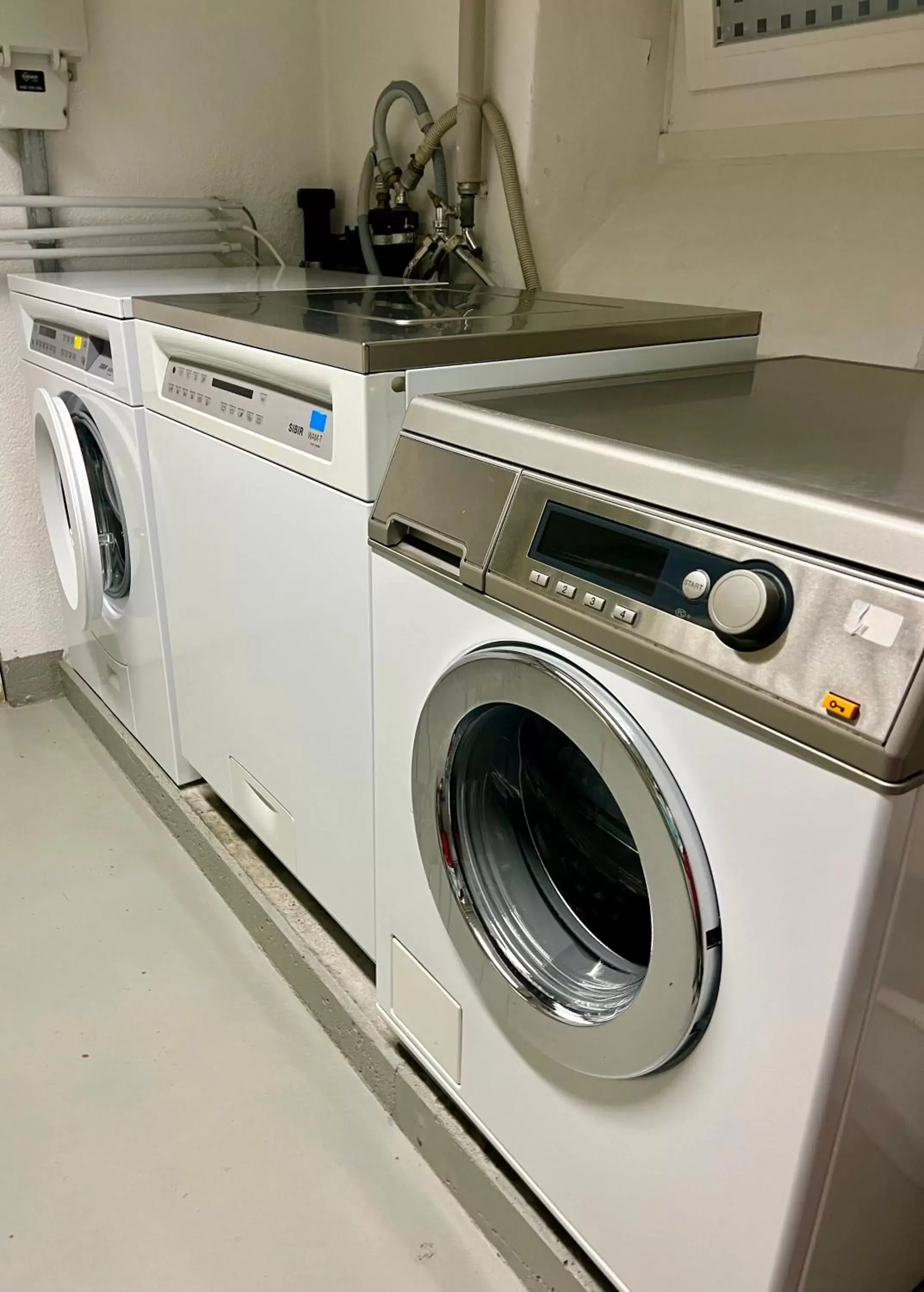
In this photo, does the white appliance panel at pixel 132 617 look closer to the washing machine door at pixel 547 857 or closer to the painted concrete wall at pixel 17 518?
the painted concrete wall at pixel 17 518

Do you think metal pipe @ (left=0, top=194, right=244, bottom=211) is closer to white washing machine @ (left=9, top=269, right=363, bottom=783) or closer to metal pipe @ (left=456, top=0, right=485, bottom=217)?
white washing machine @ (left=9, top=269, right=363, bottom=783)

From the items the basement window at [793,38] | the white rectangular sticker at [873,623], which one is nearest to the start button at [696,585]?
the white rectangular sticker at [873,623]

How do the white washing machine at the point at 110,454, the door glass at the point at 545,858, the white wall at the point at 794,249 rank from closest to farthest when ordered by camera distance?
the door glass at the point at 545,858 < the white wall at the point at 794,249 < the white washing machine at the point at 110,454

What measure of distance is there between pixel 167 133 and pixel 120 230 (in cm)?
26

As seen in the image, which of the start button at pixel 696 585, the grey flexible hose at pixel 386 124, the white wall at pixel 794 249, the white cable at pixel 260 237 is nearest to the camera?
the start button at pixel 696 585

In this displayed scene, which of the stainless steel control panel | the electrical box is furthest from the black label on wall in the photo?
the stainless steel control panel

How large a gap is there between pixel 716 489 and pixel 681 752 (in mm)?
196

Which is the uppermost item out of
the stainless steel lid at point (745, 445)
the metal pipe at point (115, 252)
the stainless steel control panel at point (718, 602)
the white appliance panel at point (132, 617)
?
the metal pipe at point (115, 252)

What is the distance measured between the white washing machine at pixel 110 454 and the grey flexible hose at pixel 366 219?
104 mm

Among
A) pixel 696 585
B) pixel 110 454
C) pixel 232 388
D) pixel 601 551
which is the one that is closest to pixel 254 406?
pixel 232 388

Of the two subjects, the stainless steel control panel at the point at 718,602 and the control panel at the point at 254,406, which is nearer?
the stainless steel control panel at the point at 718,602

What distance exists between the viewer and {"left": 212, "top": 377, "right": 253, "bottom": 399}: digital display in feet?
4.13

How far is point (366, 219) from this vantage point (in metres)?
1.96

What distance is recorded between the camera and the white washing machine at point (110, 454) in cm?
158
